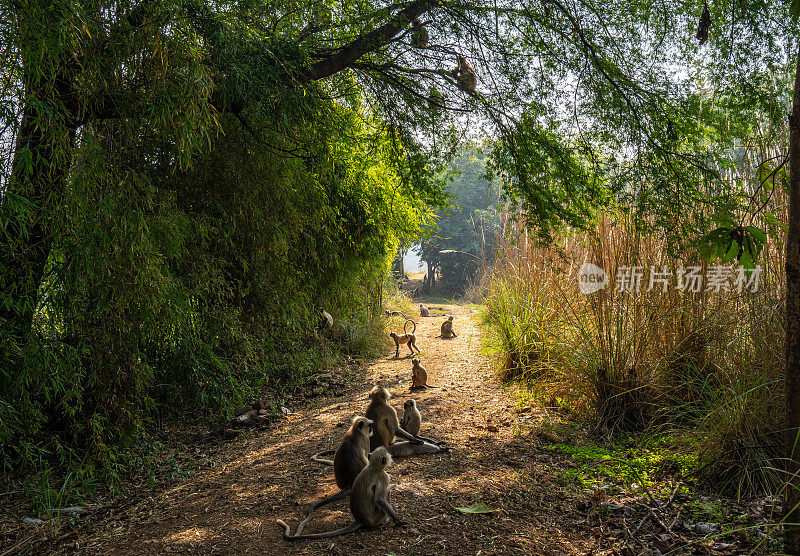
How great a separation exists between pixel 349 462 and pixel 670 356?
2.80 meters

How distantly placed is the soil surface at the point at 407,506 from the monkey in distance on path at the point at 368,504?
0.05 m

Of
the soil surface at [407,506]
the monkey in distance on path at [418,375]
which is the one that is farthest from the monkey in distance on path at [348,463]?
the monkey in distance on path at [418,375]

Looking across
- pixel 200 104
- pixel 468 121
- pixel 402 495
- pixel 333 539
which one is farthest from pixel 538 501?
pixel 468 121

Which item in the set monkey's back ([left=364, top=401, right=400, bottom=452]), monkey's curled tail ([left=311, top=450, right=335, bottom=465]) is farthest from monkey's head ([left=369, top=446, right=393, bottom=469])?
monkey's curled tail ([left=311, top=450, right=335, bottom=465])

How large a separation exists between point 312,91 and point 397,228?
3.03 metres

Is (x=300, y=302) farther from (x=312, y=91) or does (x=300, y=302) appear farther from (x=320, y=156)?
(x=312, y=91)

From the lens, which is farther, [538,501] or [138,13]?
[138,13]

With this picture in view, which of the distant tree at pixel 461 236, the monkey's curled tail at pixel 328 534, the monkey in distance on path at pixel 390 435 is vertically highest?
the distant tree at pixel 461 236

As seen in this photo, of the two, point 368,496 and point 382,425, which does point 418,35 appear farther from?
point 368,496

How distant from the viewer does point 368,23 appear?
4801 mm

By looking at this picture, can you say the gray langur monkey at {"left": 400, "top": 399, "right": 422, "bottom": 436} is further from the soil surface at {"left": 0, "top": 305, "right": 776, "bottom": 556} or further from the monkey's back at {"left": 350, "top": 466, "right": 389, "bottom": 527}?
the monkey's back at {"left": 350, "top": 466, "right": 389, "bottom": 527}

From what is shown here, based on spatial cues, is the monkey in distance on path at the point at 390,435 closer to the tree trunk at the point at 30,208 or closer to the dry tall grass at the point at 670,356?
the dry tall grass at the point at 670,356
